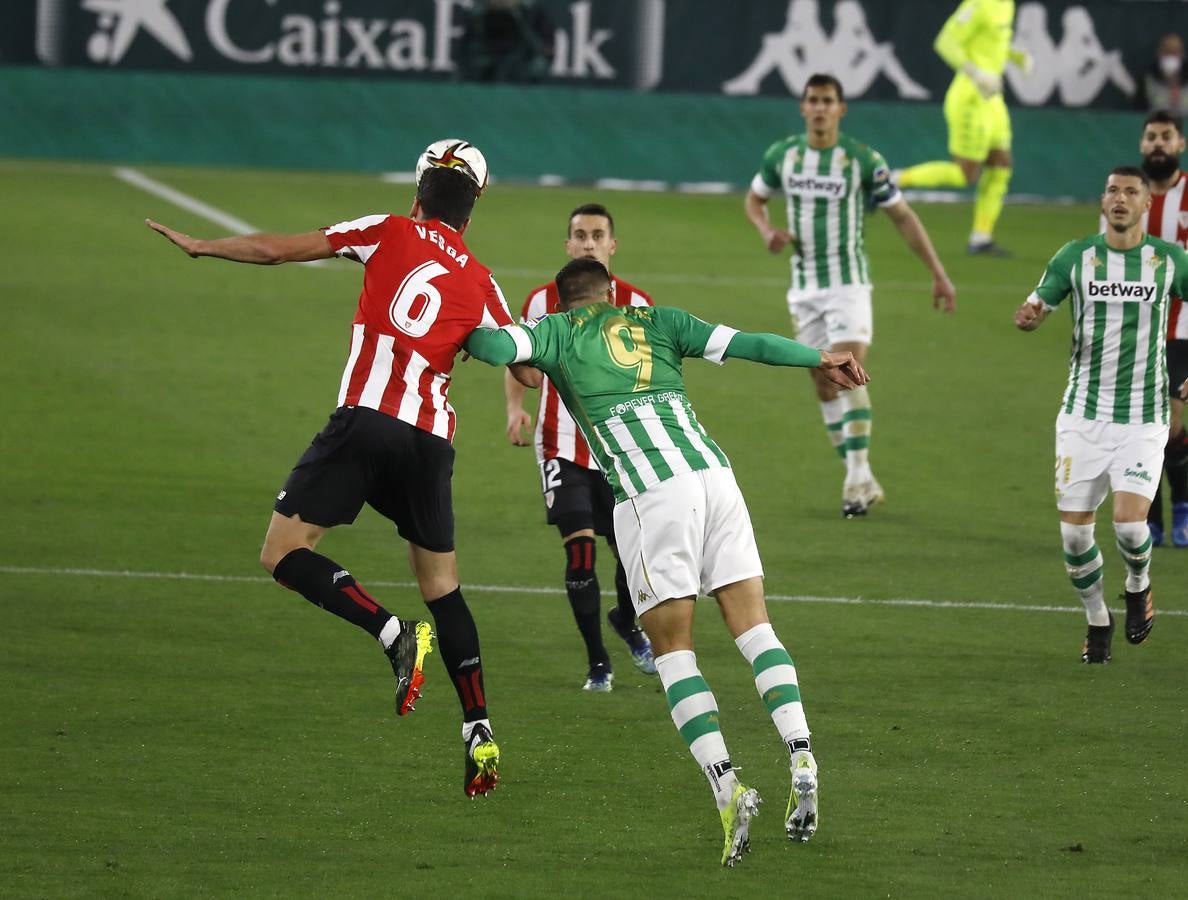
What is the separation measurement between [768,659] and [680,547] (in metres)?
0.46

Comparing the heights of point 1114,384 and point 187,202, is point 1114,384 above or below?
above

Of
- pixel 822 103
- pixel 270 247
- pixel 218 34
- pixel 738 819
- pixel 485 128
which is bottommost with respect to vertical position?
pixel 738 819

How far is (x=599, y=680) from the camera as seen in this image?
835 centimetres

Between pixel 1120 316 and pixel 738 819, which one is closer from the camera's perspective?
pixel 738 819

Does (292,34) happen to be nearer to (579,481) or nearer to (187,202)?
(187,202)

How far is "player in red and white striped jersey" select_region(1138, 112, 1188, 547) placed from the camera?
10.3 metres

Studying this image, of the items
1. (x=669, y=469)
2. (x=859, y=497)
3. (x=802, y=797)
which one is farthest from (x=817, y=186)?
(x=802, y=797)

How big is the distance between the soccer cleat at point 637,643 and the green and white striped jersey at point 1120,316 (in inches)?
82.6

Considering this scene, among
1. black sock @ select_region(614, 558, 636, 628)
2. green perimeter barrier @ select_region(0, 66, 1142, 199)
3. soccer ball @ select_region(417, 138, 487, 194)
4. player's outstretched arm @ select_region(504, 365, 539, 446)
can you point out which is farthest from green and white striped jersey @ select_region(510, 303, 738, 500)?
green perimeter barrier @ select_region(0, 66, 1142, 199)

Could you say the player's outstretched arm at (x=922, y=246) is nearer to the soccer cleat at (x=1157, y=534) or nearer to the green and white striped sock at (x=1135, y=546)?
the soccer cleat at (x=1157, y=534)

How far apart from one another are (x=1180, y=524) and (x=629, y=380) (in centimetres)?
546

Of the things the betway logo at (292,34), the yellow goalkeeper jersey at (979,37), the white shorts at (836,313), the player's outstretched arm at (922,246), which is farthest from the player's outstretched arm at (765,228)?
the betway logo at (292,34)

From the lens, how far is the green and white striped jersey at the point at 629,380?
6.69 m

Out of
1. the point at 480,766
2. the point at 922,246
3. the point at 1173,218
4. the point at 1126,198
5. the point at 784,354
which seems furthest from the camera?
the point at 922,246
